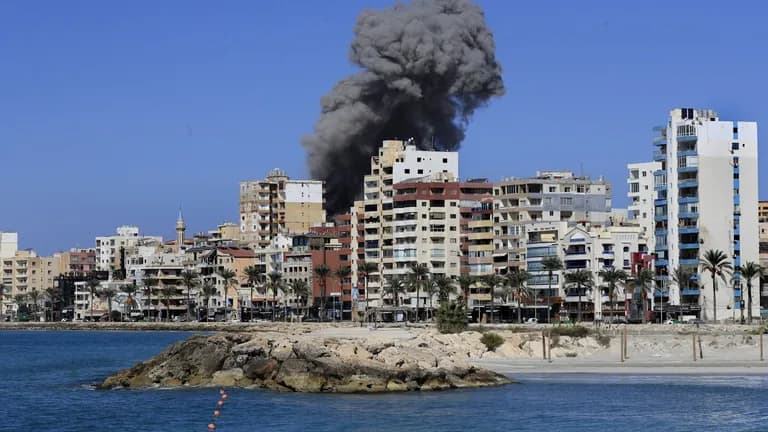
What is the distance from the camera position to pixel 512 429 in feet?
177

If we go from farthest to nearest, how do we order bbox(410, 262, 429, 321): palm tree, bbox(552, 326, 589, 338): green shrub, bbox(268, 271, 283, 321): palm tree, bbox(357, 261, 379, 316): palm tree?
bbox(268, 271, 283, 321): palm tree
bbox(357, 261, 379, 316): palm tree
bbox(410, 262, 429, 321): palm tree
bbox(552, 326, 589, 338): green shrub

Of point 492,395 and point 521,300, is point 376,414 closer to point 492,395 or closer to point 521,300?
point 492,395

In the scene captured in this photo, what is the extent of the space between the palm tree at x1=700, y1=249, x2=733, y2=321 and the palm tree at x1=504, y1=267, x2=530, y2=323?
19.5 m

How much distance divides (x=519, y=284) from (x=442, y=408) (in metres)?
84.3

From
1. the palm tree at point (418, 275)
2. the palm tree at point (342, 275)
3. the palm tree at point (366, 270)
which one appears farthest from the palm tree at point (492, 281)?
the palm tree at point (342, 275)

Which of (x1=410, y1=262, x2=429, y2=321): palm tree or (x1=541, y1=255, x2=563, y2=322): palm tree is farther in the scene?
(x1=410, y1=262, x2=429, y2=321): palm tree

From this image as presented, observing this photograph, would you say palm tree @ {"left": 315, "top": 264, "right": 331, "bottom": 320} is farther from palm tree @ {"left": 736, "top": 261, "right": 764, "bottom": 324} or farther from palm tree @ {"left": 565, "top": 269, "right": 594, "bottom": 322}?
palm tree @ {"left": 736, "top": 261, "right": 764, "bottom": 324}

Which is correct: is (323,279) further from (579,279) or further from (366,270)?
(579,279)

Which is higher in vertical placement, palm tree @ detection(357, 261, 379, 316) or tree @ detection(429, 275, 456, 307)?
palm tree @ detection(357, 261, 379, 316)

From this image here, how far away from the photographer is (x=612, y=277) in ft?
440

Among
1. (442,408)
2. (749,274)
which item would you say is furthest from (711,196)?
(442,408)

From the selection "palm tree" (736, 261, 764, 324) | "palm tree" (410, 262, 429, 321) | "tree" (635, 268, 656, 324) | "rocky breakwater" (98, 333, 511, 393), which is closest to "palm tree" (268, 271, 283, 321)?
"palm tree" (410, 262, 429, 321)

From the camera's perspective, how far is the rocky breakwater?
65.9 meters

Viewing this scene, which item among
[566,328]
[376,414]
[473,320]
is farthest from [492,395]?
[473,320]
